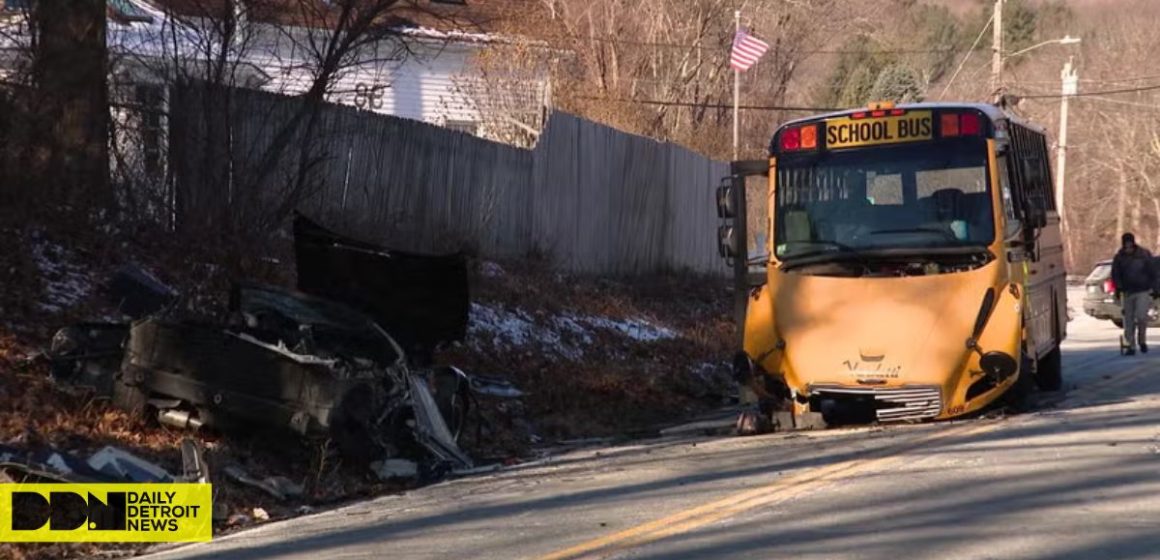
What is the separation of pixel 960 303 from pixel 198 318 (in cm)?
654

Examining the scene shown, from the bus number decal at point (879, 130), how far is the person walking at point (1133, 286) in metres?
9.51

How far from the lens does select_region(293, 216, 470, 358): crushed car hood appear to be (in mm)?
13656

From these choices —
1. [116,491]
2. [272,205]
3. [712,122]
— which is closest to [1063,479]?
[116,491]

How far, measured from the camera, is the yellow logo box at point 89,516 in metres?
9.67

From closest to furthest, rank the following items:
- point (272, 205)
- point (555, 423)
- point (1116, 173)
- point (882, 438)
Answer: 1. point (882, 438)
2. point (555, 423)
3. point (272, 205)
4. point (1116, 173)

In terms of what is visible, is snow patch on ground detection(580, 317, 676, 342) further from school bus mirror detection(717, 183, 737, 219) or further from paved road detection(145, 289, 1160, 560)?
paved road detection(145, 289, 1160, 560)

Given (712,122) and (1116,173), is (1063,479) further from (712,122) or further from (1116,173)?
(1116,173)

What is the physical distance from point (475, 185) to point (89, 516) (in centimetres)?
1331

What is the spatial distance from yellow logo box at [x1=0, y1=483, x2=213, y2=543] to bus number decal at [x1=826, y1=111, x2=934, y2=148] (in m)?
7.46

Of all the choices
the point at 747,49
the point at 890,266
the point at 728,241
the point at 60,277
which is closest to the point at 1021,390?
the point at 890,266

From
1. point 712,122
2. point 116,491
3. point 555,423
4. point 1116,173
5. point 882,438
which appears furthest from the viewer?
point 1116,173

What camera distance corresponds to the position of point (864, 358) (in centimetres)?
1355

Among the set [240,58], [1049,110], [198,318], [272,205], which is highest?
[1049,110]

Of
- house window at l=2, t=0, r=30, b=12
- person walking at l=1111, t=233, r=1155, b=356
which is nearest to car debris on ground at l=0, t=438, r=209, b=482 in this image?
house window at l=2, t=0, r=30, b=12
